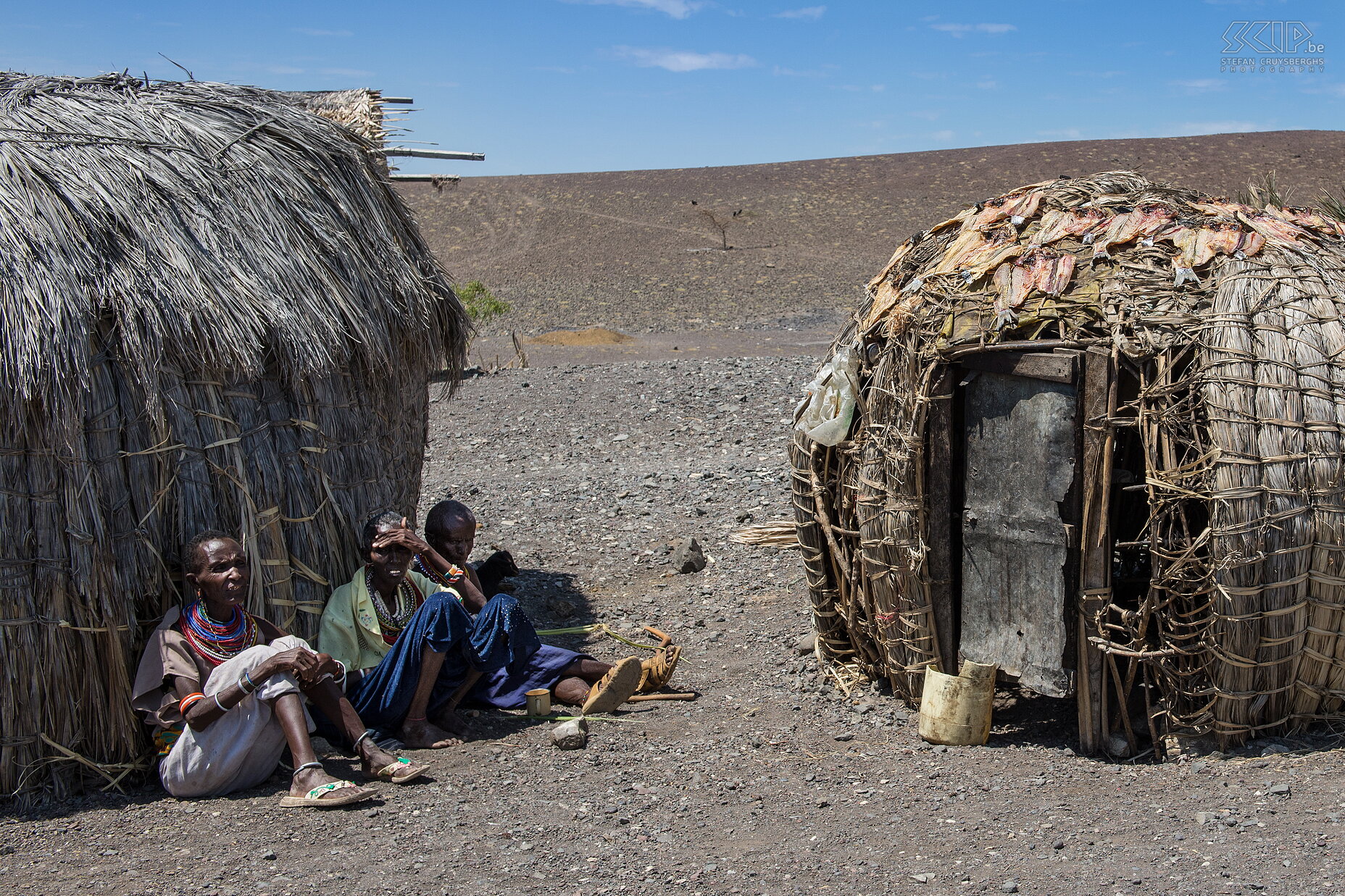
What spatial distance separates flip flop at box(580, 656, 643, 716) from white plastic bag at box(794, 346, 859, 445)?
134cm

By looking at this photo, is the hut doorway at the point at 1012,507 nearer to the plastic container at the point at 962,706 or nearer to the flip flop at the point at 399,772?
the plastic container at the point at 962,706

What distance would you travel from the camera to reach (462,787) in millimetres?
4508

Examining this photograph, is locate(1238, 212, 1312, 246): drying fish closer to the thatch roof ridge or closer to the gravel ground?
the gravel ground

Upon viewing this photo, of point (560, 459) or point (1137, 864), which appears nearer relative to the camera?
point (1137, 864)

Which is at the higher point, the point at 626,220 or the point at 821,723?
the point at 626,220

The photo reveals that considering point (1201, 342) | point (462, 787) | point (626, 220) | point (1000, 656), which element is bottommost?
point (462, 787)

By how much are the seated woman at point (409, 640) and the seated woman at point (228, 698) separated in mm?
357

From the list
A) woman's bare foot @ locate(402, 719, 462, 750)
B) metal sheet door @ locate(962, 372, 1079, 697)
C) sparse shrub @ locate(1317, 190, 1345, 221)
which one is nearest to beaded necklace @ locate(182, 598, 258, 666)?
woman's bare foot @ locate(402, 719, 462, 750)

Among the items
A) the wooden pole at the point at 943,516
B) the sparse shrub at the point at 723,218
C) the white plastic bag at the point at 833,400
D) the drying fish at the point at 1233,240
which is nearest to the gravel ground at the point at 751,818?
the wooden pole at the point at 943,516

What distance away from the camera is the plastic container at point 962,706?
188 inches

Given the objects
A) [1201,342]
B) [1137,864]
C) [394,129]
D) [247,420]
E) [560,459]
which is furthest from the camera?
[560,459]

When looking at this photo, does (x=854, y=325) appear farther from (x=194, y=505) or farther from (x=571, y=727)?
(x=194, y=505)

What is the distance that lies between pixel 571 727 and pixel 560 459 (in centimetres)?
669

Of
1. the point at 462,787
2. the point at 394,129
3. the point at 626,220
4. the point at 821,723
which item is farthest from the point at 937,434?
the point at 626,220
